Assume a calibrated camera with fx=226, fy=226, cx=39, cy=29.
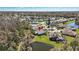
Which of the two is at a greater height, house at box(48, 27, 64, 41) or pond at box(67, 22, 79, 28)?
pond at box(67, 22, 79, 28)

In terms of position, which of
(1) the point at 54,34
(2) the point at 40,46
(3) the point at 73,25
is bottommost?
(2) the point at 40,46

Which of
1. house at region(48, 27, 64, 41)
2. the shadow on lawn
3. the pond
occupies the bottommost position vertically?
the shadow on lawn

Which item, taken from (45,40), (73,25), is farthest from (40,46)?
(73,25)

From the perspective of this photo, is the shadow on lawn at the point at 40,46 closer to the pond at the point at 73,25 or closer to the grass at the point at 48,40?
the grass at the point at 48,40

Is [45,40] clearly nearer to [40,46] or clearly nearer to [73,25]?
[40,46]

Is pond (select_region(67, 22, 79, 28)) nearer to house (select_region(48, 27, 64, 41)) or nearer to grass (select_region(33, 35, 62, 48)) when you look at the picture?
house (select_region(48, 27, 64, 41))

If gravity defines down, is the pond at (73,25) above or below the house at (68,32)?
above

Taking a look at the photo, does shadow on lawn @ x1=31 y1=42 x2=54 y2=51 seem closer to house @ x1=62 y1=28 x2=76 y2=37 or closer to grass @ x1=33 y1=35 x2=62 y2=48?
grass @ x1=33 y1=35 x2=62 y2=48

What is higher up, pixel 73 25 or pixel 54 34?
pixel 73 25

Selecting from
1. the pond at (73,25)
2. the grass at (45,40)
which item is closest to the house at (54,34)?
the grass at (45,40)

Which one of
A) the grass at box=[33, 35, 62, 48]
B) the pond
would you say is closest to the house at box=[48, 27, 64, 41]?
the grass at box=[33, 35, 62, 48]
